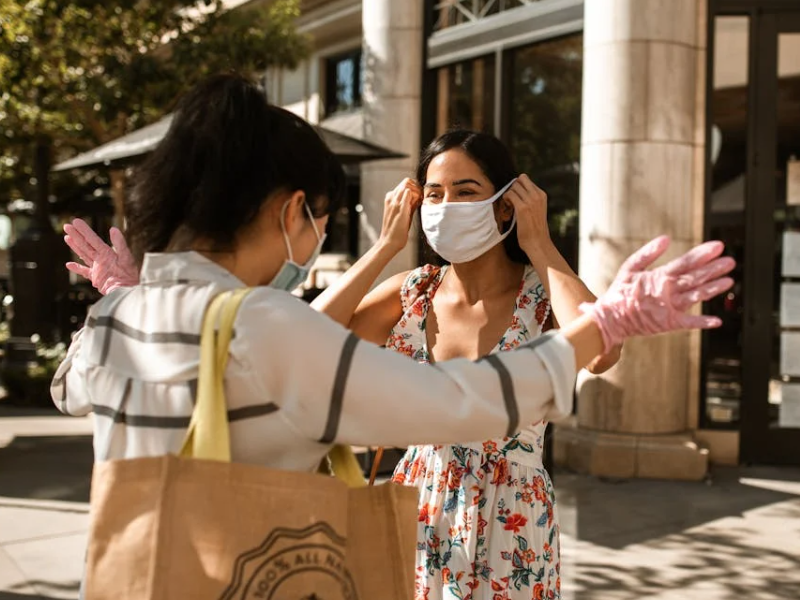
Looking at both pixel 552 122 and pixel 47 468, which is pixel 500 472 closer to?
pixel 47 468

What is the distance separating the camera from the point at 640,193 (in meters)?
7.38

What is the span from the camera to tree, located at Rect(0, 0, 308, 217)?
12.6m

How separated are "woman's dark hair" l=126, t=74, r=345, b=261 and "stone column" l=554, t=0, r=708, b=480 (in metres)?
5.87

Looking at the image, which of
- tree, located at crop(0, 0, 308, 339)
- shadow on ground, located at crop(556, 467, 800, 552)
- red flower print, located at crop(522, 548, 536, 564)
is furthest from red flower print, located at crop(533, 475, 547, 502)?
tree, located at crop(0, 0, 308, 339)

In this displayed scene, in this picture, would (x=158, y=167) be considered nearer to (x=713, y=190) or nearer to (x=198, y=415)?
(x=198, y=415)

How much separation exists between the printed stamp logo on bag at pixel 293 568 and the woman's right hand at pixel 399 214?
52.1 inches

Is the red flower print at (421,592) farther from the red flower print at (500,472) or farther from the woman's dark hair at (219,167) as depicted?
the woman's dark hair at (219,167)

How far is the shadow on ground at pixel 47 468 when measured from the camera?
23.2 feet

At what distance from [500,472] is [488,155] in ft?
2.96

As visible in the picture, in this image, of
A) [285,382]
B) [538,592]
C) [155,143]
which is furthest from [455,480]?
[155,143]

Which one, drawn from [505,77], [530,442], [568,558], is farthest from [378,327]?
[505,77]

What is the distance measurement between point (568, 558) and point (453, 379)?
4172mm

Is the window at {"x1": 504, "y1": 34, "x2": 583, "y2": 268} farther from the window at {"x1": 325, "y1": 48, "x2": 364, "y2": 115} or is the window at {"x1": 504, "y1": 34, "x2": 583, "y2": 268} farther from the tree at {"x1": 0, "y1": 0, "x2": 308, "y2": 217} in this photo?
the window at {"x1": 325, "y1": 48, "x2": 364, "y2": 115}

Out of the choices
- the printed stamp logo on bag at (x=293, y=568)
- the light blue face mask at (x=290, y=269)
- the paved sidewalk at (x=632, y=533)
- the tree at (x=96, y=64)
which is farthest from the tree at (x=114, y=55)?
the printed stamp logo on bag at (x=293, y=568)
